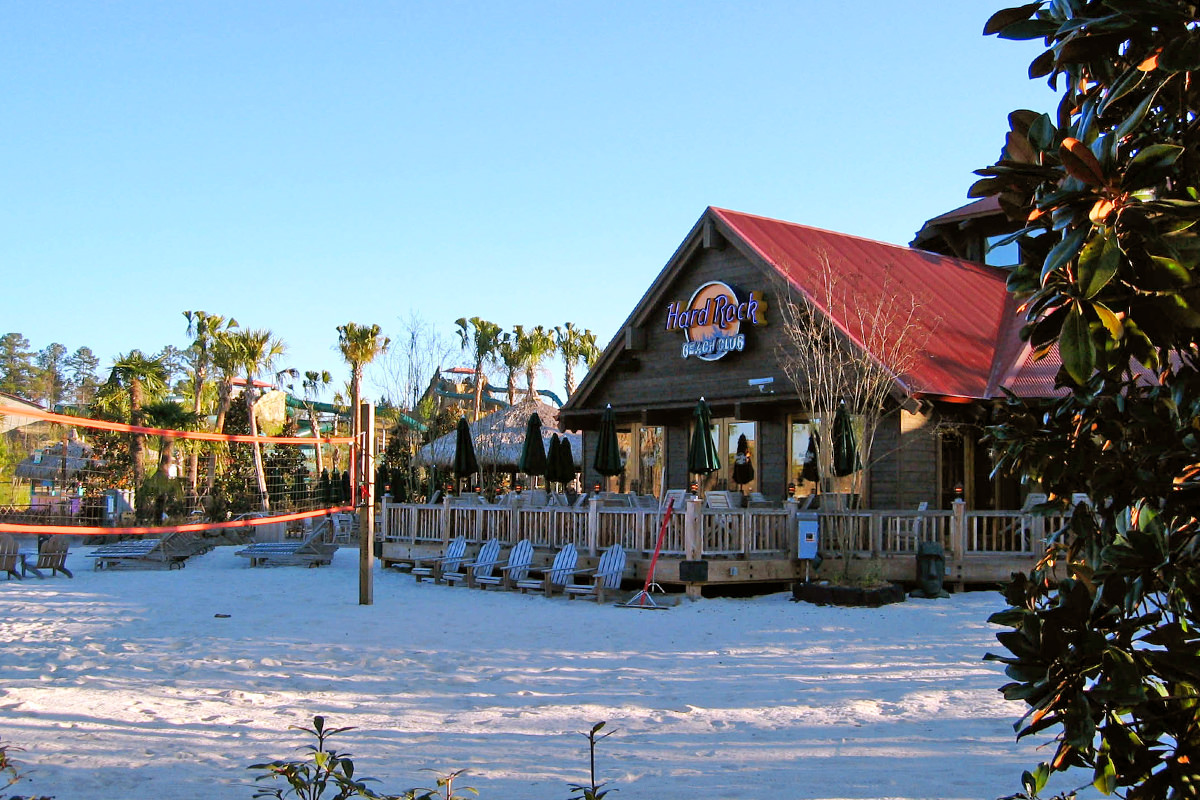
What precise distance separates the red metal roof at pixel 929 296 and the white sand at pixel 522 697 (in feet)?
20.1

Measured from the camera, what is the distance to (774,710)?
7.83 meters

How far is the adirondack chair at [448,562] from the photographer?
1873 cm

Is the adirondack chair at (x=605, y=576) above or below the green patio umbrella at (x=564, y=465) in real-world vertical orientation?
below

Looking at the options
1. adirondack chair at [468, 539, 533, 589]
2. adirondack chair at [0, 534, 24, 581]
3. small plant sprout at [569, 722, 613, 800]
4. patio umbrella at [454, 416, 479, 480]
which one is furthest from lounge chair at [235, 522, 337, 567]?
small plant sprout at [569, 722, 613, 800]

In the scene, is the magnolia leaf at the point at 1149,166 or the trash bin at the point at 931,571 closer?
the magnolia leaf at the point at 1149,166

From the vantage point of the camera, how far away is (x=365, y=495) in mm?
14117

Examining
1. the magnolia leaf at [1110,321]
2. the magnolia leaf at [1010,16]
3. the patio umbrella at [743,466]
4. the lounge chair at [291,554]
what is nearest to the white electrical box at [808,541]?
the patio umbrella at [743,466]

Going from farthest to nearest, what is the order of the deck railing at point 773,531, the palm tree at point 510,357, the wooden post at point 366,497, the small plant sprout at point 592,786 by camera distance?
the palm tree at point 510,357 < the deck railing at point 773,531 < the wooden post at point 366,497 < the small plant sprout at point 592,786

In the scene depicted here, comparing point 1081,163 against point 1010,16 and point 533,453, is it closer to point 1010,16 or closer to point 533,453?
point 1010,16

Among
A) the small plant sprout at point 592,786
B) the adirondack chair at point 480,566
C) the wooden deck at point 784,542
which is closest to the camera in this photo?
the small plant sprout at point 592,786

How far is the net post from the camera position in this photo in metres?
14.1

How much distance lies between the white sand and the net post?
2.09 feet

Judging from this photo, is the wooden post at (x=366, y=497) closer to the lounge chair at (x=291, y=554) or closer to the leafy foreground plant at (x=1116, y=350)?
the lounge chair at (x=291, y=554)

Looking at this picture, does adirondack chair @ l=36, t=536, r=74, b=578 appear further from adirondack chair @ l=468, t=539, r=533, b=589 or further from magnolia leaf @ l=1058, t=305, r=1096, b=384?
A: magnolia leaf @ l=1058, t=305, r=1096, b=384
